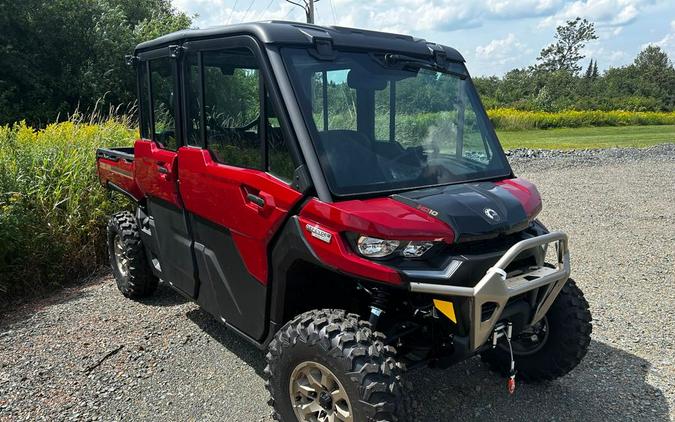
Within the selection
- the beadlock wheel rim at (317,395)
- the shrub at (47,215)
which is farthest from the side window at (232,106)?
the shrub at (47,215)

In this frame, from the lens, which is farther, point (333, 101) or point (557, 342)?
point (557, 342)

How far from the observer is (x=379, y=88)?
10.5 feet

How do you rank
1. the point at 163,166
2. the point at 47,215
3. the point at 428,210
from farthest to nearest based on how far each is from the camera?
the point at 47,215 < the point at 163,166 < the point at 428,210

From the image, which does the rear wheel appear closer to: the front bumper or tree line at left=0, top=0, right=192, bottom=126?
the front bumper

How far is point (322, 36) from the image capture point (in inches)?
114

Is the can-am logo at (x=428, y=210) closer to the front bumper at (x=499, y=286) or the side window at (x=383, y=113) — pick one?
the front bumper at (x=499, y=286)

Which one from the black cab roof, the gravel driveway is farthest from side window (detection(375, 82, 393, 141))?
the gravel driveway

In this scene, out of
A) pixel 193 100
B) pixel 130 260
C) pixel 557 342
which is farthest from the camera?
pixel 130 260

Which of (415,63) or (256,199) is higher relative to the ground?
(415,63)

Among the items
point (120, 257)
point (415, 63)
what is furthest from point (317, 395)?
point (120, 257)

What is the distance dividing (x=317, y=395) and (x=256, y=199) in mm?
1067

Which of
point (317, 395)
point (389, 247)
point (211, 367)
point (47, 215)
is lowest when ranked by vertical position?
point (211, 367)

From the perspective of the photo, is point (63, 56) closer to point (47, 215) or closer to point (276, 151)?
point (47, 215)

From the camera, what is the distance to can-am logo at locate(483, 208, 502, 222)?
103 inches
